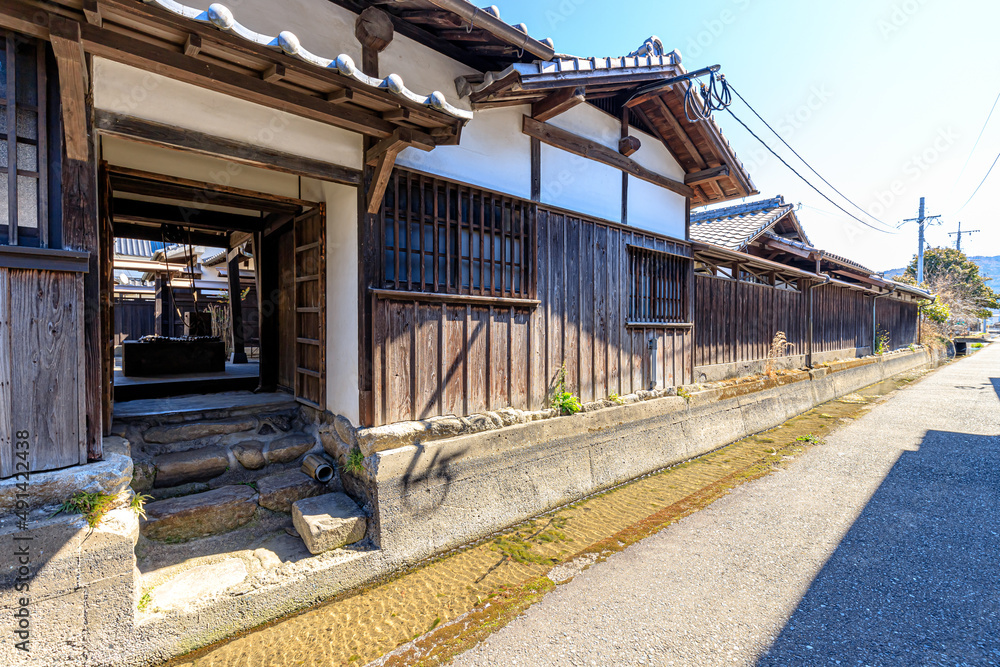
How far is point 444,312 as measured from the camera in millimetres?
4551

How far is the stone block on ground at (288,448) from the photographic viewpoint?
4.38 meters

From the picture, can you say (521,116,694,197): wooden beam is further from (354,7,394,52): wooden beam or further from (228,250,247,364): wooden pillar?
(228,250,247,364): wooden pillar

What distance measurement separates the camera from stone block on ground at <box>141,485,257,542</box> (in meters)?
3.39

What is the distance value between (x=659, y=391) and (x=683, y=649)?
15.1 feet

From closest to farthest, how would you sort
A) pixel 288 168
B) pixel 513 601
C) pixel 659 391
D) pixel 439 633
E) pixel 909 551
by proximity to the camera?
pixel 439 633 → pixel 513 601 → pixel 288 168 → pixel 909 551 → pixel 659 391

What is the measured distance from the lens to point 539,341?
543cm

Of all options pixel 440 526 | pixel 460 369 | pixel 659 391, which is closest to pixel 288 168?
pixel 460 369

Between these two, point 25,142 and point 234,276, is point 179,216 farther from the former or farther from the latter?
point 25,142

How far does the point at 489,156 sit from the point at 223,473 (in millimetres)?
4260

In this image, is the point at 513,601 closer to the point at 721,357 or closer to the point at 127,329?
the point at 721,357

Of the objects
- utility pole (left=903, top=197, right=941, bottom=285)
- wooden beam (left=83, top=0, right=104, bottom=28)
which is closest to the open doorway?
wooden beam (left=83, top=0, right=104, bottom=28)

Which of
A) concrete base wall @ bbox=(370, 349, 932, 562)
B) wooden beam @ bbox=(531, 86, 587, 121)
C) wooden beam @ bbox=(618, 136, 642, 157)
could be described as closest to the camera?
concrete base wall @ bbox=(370, 349, 932, 562)

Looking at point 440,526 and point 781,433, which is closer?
point 440,526

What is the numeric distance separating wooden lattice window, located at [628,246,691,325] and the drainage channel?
2632mm
